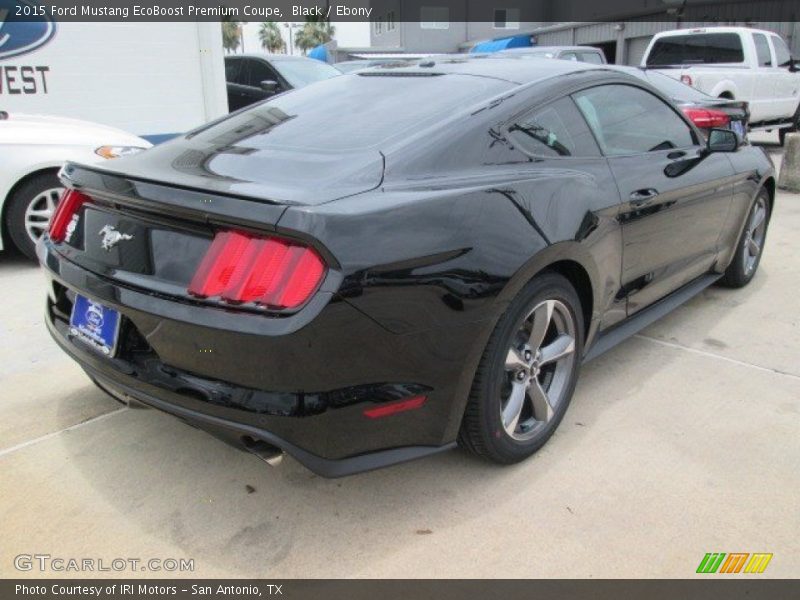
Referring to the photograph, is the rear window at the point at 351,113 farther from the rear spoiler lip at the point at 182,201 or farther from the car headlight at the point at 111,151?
the car headlight at the point at 111,151

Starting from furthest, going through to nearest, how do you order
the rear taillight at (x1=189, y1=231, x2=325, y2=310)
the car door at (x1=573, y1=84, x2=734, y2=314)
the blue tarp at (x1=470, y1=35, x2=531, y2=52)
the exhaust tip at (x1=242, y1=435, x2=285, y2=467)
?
1. the blue tarp at (x1=470, y1=35, x2=531, y2=52)
2. the car door at (x1=573, y1=84, x2=734, y2=314)
3. the exhaust tip at (x1=242, y1=435, x2=285, y2=467)
4. the rear taillight at (x1=189, y1=231, x2=325, y2=310)

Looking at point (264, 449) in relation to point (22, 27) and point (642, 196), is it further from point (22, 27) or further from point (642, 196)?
point (22, 27)

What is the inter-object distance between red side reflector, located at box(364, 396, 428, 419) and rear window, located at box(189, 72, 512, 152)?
94 cm

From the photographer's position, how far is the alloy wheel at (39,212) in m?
5.09

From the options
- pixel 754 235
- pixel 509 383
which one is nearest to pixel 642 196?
pixel 509 383

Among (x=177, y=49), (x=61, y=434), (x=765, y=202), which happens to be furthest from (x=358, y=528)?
(x=177, y=49)

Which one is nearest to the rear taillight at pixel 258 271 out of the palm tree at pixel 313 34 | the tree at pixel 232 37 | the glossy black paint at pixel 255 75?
the glossy black paint at pixel 255 75

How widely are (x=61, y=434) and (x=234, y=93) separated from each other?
887cm

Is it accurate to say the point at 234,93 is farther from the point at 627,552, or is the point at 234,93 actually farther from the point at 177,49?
the point at 627,552

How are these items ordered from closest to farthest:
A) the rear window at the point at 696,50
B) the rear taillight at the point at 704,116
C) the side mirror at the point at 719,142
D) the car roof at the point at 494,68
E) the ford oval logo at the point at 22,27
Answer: the car roof at the point at 494,68 → the side mirror at the point at 719,142 → the rear taillight at the point at 704,116 → the ford oval logo at the point at 22,27 → the rear window at the point at 696,50

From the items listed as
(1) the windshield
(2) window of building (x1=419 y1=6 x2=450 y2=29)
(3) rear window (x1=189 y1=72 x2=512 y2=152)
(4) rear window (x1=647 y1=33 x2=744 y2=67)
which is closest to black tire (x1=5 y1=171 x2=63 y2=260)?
(3) rear window (x1=189 y1=72 x2=512 y2=152)

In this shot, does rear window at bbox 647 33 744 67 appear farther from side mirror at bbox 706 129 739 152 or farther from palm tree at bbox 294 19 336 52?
palm tree at bbox 294 19 336 52

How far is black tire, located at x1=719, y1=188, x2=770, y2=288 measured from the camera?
4.59 metres

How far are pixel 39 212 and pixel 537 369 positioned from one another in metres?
4.15
